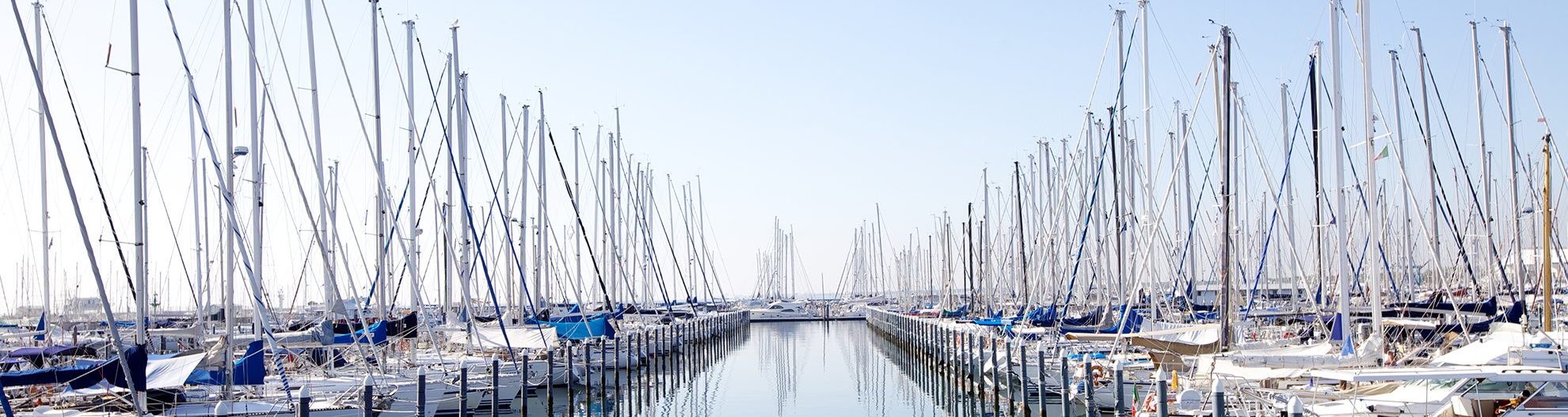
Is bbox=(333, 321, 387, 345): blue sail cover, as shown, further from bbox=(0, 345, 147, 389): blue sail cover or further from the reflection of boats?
the reflection of boats

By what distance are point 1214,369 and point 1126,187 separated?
20.4 meters

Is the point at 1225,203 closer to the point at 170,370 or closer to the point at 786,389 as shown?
the point at 170,370

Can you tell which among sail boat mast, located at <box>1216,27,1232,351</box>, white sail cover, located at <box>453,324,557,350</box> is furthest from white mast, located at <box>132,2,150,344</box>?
sail boat mast, located at <box>1216,27,1232,351</box>

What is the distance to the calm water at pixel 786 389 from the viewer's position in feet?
106

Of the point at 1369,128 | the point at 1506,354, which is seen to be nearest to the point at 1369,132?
the point at 1369,128

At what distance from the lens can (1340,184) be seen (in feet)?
68.0

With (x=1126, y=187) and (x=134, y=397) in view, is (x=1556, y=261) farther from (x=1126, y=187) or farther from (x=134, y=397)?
(x=134, y=397)

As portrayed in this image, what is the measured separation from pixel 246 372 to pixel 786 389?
1988cm

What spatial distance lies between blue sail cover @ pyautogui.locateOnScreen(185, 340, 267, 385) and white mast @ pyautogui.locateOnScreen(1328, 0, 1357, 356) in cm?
1718

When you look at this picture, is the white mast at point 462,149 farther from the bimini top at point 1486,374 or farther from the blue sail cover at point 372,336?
the bimini top at point 1486,374

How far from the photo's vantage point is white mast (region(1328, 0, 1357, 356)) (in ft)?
66.3

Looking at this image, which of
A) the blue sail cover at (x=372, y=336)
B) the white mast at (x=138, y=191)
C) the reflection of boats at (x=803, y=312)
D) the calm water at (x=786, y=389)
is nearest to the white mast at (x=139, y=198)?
the white mast at (x=138, y=191)

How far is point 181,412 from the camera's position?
21062 mm

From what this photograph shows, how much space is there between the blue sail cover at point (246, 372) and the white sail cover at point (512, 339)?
7.80 m
